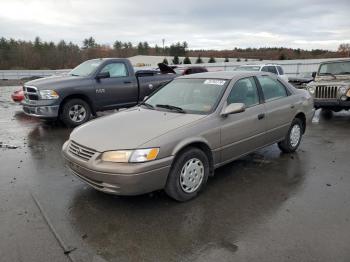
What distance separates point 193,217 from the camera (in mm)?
3924

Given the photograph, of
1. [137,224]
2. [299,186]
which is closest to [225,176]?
[299,186]

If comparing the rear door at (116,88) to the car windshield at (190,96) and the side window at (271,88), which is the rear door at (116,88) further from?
the side window at (271,88)

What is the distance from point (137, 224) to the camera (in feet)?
12.4

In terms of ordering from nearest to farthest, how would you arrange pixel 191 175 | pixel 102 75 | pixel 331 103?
pixel 191 175 < pixel 102 75 < pixel 331 103

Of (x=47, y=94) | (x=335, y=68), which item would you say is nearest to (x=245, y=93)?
(x=47, y=94)

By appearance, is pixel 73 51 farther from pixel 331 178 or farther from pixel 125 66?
pixel 331 178

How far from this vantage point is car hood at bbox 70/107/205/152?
3.99 meters

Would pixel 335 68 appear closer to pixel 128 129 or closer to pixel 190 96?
pixel 190 96

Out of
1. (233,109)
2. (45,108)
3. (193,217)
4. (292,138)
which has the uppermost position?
(233,109)

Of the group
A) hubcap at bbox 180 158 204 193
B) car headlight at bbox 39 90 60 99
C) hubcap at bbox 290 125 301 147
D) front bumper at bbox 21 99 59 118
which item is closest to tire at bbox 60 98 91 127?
front bumper at bbox 21 99 59 118

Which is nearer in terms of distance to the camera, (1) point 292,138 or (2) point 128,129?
(2) point 128,129

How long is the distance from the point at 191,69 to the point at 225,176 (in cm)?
1226

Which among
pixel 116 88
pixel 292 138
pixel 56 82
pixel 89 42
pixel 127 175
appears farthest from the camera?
pixel 89 42

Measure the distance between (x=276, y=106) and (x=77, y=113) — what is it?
5.61 meters
